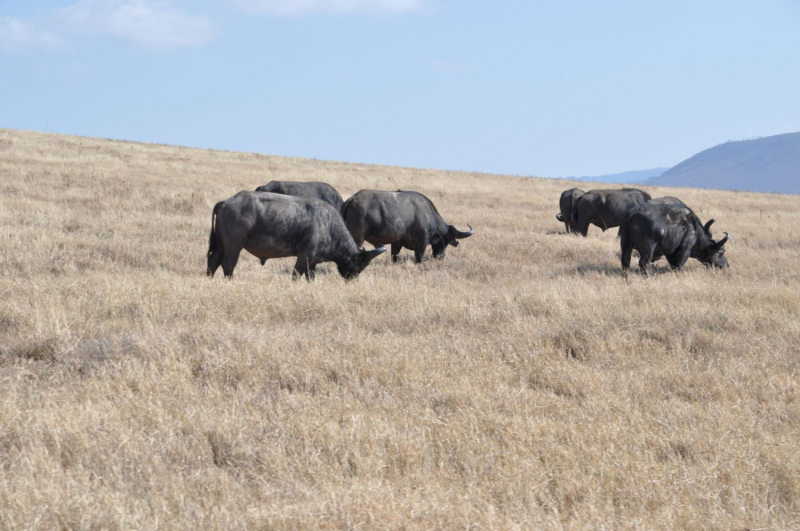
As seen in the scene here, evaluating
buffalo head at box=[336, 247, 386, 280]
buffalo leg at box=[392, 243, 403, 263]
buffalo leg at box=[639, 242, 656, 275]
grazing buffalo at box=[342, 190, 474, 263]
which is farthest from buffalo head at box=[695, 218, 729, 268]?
buffalo head at box=[336, 247, 386, 280]

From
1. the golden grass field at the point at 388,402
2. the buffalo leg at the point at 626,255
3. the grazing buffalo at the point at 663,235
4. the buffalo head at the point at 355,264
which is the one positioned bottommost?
the golden grass field at the point at 388,402

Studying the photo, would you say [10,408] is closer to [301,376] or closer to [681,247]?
[301,376]

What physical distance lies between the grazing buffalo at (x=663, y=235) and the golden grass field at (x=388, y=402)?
2.10 m

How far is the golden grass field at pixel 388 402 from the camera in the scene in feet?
12.3

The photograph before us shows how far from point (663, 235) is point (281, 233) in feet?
25.1

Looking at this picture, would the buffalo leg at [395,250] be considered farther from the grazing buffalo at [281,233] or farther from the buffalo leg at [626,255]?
the buffalo leg at [626,255]

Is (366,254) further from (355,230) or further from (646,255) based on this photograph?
(646,255)

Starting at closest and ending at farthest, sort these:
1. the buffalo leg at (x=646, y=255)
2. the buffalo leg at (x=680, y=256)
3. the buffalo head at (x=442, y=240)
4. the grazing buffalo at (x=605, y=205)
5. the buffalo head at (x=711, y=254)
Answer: the buffalo leg at (x=646, y=255)
the buffalo leg at (x=680, y=256)
the buffalo head at (x=711, y=254)
the buffalo head at (x=442, y=240)
the grazing buffalo at (x=605, y=205)

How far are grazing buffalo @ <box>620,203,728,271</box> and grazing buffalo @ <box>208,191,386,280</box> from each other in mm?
5410

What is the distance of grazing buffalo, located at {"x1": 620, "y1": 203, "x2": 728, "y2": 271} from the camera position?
13305 mm

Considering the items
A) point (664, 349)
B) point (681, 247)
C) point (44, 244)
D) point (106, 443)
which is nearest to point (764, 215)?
point (681, 247)

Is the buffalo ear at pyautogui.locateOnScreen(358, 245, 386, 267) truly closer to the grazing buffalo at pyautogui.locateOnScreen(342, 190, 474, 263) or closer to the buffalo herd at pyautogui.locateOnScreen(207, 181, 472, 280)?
the buffalo herd at pyautogui.locateOnScreen(207, 181, 472, 280)

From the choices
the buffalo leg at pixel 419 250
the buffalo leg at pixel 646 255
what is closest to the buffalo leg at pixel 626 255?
the buffalo leg at pixel 646 255

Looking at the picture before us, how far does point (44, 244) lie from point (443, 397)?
32.5 ft
